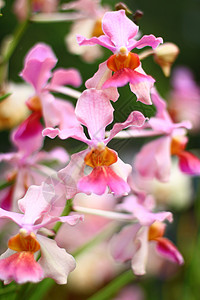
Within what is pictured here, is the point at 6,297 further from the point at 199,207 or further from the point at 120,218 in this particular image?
the point at 199,207

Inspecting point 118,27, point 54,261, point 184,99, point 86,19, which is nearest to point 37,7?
point 86,19

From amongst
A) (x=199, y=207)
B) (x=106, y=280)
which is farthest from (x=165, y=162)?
(x=106, y=280)

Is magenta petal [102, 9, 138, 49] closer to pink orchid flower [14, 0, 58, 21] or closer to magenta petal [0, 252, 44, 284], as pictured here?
magenta petal [0, 252, 44, 284]

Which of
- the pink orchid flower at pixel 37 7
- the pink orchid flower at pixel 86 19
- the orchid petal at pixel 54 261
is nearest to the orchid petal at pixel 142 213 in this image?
the orchid petal at pixel 54 261

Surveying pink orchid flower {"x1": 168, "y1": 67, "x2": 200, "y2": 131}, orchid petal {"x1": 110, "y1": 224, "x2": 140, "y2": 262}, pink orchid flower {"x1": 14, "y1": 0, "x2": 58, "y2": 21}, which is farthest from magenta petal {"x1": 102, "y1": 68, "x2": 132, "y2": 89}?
pink orchid flower {"x1": 168, "y1": 67, "x2": 200, "y2": 131}

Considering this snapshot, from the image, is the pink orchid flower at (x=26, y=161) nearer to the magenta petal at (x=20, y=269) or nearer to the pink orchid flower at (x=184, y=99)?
the magenta petal at (x=20, y=269)

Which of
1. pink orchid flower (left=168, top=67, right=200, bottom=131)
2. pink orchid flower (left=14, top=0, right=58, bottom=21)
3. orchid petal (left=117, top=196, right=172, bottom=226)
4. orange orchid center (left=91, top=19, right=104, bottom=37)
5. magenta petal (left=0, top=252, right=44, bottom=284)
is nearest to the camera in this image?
magenta petal (left=0, top=252, right=44, bottom=284)
